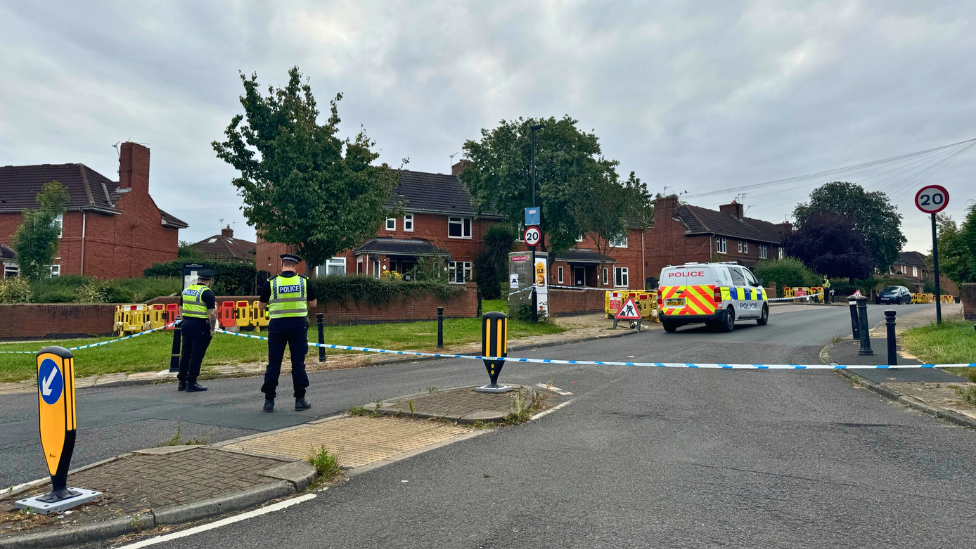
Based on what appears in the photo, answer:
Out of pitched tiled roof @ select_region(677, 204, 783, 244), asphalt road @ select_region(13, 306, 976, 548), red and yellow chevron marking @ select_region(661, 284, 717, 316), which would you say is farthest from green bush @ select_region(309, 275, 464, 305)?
pitched tiled roof @ select_region(677, 204, 783, 244)

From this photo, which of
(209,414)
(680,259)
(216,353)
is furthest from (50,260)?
(680,259)

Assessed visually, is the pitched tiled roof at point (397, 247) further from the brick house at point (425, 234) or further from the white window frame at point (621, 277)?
the white window frame at point (621, 277)

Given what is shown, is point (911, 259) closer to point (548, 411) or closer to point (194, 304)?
point (548, 411)

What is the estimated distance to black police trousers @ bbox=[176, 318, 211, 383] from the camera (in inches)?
381

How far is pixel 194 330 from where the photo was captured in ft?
31.9

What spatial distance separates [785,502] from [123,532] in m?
4.24

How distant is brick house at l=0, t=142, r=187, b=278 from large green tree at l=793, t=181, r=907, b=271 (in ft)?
195

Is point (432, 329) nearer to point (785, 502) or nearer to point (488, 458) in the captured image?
point (488, 458)

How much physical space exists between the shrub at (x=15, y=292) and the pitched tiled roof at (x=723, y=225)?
4573 centimetres

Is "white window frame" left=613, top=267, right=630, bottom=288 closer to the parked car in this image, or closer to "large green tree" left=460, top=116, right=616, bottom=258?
"large green tree" left=460, top=116, right=616, bottom=258

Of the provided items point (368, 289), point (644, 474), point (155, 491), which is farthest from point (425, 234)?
point (155, 491)

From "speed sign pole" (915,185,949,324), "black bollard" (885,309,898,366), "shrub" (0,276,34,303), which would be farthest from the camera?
"shrub" (0,276,34,303)

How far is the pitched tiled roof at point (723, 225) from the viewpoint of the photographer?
54.2 m

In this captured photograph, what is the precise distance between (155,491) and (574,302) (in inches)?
957
